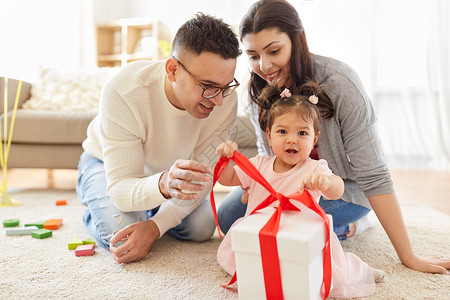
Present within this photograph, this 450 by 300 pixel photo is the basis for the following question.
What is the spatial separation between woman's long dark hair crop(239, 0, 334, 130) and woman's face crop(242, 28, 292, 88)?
15 millimetres

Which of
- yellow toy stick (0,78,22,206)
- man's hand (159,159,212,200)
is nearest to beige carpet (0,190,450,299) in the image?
man's hand (159,159,212,200)

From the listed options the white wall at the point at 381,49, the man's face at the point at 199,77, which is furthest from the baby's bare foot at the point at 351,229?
the white wall at the point at 381,49

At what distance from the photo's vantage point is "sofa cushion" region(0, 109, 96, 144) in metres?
2.49

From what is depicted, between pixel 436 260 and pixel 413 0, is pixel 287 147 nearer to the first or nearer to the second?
pixel 436 260

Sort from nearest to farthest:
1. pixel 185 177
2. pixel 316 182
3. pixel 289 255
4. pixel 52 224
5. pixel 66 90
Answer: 1. pixel 289 255
2. pixel 316 182
3. pixel 185 177
4. pixel 52 224
5. pixel 66 90

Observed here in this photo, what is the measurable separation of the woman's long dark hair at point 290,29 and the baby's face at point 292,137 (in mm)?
169

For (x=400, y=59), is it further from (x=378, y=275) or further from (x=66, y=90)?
(x=378, y=275)

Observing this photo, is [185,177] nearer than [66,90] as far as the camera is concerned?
Yes

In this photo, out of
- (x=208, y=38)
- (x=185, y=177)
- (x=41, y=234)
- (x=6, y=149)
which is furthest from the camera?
(x=6, y=149)

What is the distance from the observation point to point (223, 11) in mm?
4145

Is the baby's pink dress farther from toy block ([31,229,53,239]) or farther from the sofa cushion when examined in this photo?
the sofa cushion

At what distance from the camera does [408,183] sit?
9.66 ft

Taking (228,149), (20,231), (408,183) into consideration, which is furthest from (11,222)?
(408,183)

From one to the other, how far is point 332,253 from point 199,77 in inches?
25.6
